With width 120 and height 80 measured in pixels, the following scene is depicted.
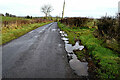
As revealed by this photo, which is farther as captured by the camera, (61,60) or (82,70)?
(61,60)

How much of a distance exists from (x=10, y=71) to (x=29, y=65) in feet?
2.63

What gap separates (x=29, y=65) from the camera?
421cm

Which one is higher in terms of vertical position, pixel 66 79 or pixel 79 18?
pixel 79 18

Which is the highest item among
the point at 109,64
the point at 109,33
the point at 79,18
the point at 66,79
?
the point at 79,18

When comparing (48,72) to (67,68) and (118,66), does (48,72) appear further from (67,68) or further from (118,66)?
(118,66)

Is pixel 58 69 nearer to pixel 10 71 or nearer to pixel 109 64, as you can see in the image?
pixel 10 71

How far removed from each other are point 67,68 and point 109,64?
198cm

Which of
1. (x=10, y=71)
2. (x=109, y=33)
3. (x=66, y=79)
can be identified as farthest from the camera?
(x=109, y=33)

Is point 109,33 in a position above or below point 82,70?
above

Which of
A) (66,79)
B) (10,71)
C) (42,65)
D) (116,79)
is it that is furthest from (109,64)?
(10,71)

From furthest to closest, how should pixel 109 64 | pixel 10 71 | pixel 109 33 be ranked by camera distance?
pixel 109 33
pixel 109 64
pixel 10 71

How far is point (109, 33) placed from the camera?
7219 millimetres

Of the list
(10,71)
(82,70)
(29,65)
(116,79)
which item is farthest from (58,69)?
(116,79)

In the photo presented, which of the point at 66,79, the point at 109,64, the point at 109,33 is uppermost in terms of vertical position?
the point at 109,33
